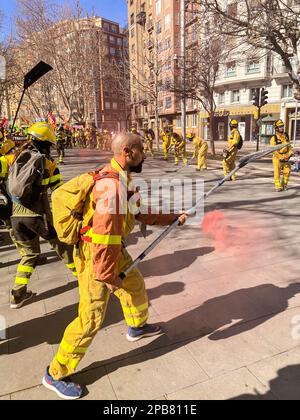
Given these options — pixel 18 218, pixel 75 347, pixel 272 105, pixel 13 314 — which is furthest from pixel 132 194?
pixel 272 105

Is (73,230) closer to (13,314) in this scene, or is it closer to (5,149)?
(13,314)

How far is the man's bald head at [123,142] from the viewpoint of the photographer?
2223 mm

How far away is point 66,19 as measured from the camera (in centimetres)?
2620

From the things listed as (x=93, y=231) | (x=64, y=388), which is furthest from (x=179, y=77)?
(x=64, y=388)

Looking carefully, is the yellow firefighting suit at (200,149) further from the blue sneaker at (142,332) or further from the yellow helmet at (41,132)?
the blue sneaker at (142,332)

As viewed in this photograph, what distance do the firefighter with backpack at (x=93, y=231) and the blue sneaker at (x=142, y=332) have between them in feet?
2.17

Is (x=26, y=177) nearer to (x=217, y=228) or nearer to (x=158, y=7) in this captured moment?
(x=217, y=228)

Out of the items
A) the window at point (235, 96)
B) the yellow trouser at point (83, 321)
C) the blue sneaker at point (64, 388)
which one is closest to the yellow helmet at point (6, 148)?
the yellow trouser at point (83, 321)

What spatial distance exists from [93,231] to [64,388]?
115cm

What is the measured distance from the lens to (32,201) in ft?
11.6

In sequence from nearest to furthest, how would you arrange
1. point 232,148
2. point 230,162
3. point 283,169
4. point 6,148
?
point 6,148 → point 283,169 → point 232,148 → point 230,162

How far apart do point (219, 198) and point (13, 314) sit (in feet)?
20.2

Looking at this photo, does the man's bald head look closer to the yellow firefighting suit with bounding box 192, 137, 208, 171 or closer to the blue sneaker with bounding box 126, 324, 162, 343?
the blue sneaker with bounding box 126, 324, 162, 343

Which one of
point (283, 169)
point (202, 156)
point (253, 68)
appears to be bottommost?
point (283, 169)
